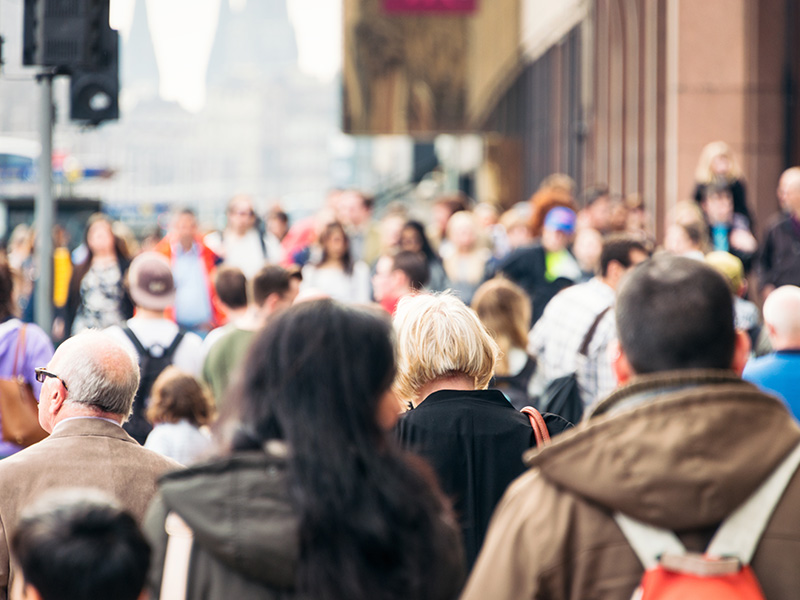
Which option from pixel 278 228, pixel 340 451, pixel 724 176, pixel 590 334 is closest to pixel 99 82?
pixel 590 334

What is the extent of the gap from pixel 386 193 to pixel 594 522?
151ft

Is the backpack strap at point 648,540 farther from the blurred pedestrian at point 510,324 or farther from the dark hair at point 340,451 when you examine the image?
the blurred pedestrian at point 510,324

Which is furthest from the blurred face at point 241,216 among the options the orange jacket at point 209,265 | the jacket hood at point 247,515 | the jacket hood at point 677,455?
the jacket hood at point 247,515

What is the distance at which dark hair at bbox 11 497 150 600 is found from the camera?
6.95 ft

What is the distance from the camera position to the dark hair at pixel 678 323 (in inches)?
101

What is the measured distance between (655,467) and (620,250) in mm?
4850

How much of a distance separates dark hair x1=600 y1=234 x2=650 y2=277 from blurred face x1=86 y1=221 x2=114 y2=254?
464 centimetres

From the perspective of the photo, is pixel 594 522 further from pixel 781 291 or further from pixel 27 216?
pixel 27 216

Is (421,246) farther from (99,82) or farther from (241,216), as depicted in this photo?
(99,82)

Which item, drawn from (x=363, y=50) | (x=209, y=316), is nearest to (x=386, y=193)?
(x=363, y=50)

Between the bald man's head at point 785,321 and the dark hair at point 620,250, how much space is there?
4.89ft

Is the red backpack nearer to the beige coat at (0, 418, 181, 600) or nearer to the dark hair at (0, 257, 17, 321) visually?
the beige coat at (0, 418, 181, 600)

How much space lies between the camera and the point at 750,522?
7.99ft

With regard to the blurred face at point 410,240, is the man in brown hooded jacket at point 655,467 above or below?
below
